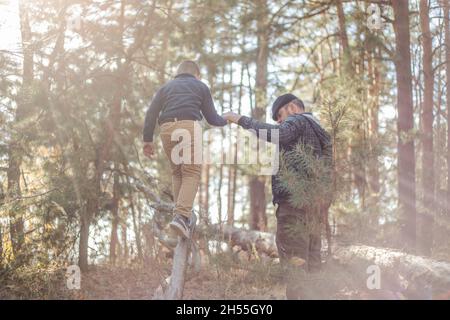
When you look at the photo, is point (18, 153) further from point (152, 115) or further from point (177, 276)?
point (177, 276)

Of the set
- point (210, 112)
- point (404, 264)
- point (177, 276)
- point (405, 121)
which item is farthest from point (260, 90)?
point (177, 276)

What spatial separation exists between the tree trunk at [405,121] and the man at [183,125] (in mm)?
4674

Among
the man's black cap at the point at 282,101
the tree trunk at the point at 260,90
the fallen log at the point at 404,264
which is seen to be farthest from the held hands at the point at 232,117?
the tree trunk at the point at 260,90

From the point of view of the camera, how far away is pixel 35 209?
653 centimetres

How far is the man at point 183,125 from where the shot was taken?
494 centimetres

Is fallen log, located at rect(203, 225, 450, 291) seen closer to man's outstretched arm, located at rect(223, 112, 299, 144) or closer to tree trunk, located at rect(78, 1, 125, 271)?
man's outstretched arm, located at rect(223, 112, 299, 144)

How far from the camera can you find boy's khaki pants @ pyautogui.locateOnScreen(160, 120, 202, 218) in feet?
16.2

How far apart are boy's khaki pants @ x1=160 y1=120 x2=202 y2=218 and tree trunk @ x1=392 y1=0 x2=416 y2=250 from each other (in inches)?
193

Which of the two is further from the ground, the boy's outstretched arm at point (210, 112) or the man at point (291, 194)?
the boy's outstretched arm at point (210, 112)

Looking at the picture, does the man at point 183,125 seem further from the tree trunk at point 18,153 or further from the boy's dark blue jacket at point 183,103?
the tree trunk at point 18,153

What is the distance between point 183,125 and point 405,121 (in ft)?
17.8

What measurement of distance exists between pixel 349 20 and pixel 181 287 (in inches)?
260

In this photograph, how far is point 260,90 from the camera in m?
11.1
